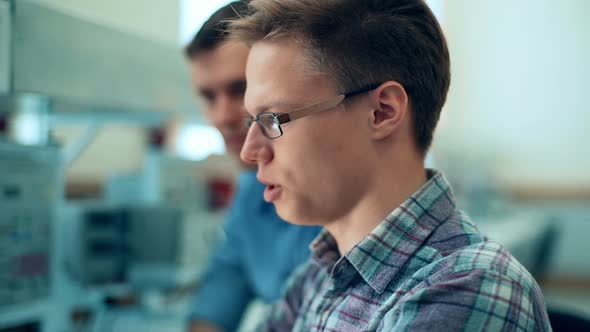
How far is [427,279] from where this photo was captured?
22.9 inches

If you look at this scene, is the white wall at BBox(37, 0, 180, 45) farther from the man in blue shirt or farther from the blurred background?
the man in blue shirt

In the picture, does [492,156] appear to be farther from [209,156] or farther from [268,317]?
[268,317]

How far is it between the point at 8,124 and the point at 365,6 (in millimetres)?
1800

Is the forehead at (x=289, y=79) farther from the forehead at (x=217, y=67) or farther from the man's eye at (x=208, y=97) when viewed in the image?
the man's eye at (x=208, y=97)

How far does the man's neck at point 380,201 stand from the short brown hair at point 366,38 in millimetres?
91

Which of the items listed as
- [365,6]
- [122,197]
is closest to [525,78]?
[122,197]

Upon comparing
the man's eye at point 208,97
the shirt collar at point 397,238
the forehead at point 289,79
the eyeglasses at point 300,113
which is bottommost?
the shirt collar at point 397,238

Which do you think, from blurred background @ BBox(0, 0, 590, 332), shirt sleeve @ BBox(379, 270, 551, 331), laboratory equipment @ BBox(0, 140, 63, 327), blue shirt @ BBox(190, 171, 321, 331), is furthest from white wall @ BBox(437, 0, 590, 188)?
shirt sleeve @ BBox(379, 270, 551, 331)

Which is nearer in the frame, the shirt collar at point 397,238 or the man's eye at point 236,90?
the shirt collar at point 397,238

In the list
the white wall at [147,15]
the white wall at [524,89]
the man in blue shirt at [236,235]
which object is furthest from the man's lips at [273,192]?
the white wall at [524,89]

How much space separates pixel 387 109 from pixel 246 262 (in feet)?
2.69

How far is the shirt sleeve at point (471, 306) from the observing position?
52cm

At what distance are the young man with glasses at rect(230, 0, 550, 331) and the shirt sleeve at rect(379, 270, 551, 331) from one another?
6cm

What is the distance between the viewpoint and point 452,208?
27.0 inches
